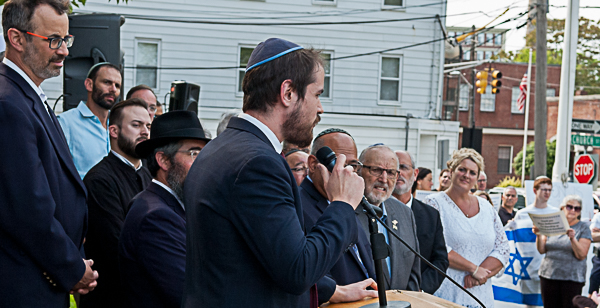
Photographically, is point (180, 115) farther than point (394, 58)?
No

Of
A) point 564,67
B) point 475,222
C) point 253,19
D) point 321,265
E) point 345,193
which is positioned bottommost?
point 475,222

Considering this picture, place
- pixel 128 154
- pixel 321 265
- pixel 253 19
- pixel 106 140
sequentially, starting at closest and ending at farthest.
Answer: pixel 321 265 < pixel 128 154 < pixel 106 140 < pixel 253 19

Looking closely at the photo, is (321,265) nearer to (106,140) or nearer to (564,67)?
(106,140)

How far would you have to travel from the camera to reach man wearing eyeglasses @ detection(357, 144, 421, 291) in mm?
4361

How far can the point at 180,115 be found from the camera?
12.6ft

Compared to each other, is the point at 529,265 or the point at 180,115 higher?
the point at 180,115

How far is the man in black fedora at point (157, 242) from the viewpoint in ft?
10.4

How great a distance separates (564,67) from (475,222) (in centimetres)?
935

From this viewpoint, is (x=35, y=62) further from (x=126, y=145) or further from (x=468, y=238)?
(x=468, y=238)

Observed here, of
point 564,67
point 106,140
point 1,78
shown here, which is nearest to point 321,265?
point 1,78

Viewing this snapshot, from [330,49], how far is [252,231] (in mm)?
18117

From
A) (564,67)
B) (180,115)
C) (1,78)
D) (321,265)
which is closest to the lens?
(321,265)

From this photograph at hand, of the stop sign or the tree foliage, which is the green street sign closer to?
the stop sign

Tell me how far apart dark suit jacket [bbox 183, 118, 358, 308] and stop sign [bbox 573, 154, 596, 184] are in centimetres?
1354
